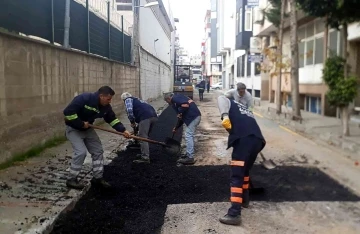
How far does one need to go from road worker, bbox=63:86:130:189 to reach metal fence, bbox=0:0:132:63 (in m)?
2.46

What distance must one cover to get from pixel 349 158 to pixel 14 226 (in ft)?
23.9

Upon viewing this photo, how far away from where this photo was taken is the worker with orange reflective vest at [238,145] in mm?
4836

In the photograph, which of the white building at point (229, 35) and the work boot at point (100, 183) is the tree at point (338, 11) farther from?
the white building at point (229, 35)

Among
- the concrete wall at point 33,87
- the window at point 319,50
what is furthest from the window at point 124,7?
the concrete wall at point 33,87

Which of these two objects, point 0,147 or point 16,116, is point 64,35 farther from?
point 0,147

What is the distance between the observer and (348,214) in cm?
512

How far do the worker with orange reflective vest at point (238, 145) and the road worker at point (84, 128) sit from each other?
189cm

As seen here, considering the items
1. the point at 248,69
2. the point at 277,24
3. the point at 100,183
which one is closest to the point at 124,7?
the point at 277,24

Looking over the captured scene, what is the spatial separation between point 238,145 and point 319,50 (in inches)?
639

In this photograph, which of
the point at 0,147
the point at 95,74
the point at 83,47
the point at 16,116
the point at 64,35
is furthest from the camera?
the point at 95,74

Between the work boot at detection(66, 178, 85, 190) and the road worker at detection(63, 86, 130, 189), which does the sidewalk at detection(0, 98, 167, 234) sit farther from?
the road worker at detection(63, 86, 130, 189)

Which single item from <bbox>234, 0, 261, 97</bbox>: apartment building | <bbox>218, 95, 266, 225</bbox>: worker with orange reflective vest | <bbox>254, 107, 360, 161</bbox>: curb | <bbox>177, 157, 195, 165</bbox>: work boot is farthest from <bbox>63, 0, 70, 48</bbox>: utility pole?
<bbox>234, 0, 261, 97</bbox>: apartment building

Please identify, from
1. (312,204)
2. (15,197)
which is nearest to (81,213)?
(15,197)

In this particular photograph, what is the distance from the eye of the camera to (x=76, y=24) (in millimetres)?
11859
